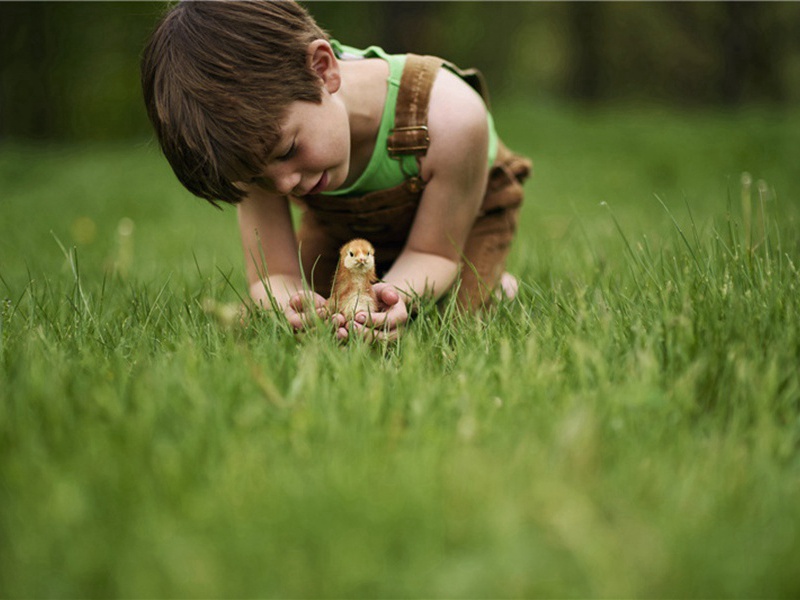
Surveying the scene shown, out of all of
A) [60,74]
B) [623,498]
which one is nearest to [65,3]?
[60,74]

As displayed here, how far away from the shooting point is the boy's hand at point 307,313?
1900 millimetres

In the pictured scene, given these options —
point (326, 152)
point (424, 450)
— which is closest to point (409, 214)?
point (326, 152)

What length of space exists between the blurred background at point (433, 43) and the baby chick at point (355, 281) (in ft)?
28.1

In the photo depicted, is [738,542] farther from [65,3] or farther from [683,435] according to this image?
[65,3]

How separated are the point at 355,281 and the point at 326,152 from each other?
15.1 inches

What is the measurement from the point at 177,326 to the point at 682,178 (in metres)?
6.21

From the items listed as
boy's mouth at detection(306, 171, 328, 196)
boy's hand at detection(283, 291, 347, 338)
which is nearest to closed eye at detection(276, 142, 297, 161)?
boy's mouth at detection(306, 171, 328, 196)

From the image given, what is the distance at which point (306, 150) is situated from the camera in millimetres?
2072

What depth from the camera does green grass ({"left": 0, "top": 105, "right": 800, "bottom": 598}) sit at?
1015 millimetres

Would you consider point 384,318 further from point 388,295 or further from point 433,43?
point 433,43

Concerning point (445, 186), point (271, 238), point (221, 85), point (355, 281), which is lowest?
point (271, 238)

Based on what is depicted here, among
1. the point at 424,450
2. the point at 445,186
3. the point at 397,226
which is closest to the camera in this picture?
the point at 424,450

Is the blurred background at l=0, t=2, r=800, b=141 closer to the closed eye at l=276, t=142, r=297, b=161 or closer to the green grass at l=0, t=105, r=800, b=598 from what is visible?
the closed eye at l=276, t=142, r=297, b=161

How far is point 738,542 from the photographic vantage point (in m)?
1.05
